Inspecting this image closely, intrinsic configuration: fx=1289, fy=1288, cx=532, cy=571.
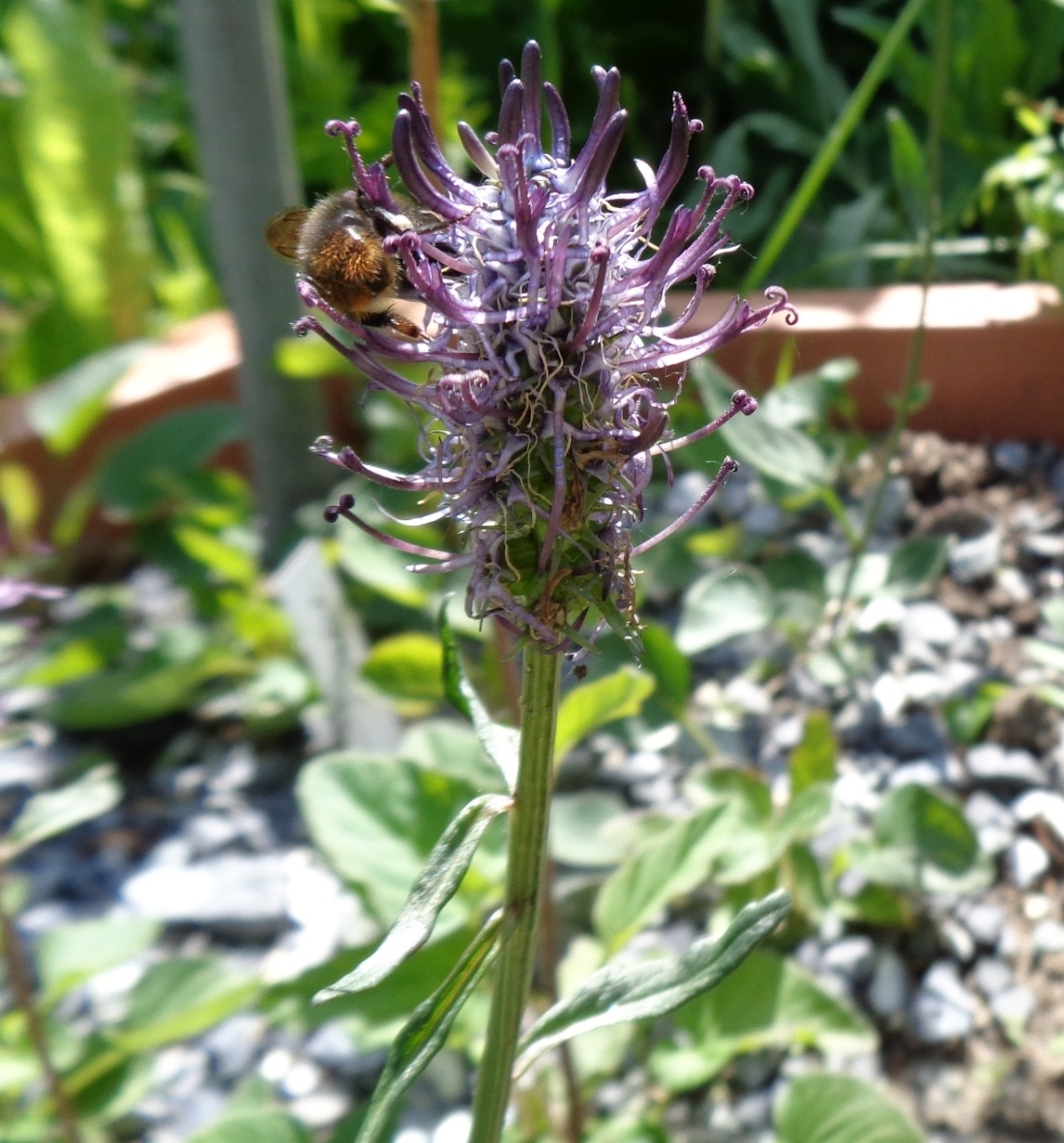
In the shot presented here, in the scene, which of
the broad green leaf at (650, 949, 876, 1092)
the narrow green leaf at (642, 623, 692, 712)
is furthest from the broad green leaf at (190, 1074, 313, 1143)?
the narrow green leaf at (642, 623, 692, 712)

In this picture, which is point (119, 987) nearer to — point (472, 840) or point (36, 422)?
point (36, 422)

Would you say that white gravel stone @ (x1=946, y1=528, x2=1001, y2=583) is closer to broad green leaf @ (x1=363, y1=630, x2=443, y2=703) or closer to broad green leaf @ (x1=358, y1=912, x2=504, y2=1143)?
broad green leaf @ (x1=363, y1=630, x2=443, y2=703)

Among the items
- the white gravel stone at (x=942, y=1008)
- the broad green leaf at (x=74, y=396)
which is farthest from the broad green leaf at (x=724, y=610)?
the broad green leaf at (x=74, y=396)

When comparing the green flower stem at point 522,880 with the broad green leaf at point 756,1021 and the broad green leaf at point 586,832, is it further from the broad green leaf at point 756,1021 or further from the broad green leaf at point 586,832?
the broad green leaf at point 586,832

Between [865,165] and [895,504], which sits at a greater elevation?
[865,165]

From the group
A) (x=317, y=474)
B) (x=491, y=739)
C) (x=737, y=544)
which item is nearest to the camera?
(x=491, y=739)

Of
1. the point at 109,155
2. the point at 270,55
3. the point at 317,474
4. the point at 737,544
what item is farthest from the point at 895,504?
the point at 109,155

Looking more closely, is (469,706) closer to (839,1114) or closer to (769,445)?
(839,1114)
